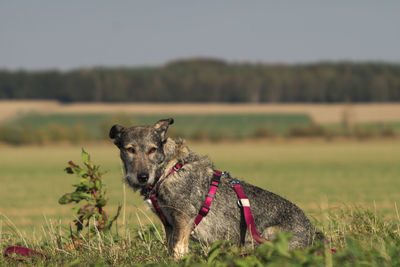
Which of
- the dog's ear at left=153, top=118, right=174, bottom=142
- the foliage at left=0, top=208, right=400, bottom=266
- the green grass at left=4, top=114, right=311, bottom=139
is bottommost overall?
the green grass at left=4, top=114, right=311, bottom=139

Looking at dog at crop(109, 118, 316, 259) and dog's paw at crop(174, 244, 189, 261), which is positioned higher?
dog at crop(109, 118, 316, 259)

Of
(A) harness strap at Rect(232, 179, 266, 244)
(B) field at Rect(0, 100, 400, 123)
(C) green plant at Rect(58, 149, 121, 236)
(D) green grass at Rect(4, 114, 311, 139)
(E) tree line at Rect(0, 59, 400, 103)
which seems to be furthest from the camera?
(E) tree line at Rect(0, 59, 400, 103)

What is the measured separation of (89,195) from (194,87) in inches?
5557

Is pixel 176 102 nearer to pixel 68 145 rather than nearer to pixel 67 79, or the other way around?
pixel 67 79

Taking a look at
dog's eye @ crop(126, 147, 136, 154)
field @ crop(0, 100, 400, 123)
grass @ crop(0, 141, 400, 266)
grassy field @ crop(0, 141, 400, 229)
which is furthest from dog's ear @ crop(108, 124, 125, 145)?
field @ crop(0, 100, 400, 123)

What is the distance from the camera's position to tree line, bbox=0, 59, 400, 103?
5699 inches

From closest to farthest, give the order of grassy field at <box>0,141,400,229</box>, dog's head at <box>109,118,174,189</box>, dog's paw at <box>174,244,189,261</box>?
dog's paw at <box>174,244,189,261</box>, dog's head at <box>109,118,174,189</box>, grassy field at <box>0,141,400,229</box>

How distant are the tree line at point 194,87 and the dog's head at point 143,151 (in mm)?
139026

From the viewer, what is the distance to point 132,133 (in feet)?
20.0

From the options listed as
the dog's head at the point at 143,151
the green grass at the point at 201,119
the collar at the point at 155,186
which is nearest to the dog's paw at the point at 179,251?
the collar at the point at 155,186

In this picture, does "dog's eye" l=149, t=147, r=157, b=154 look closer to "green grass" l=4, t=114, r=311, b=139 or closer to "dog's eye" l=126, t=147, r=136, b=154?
"dog's eye" l=126, t=147, r=136, b=154

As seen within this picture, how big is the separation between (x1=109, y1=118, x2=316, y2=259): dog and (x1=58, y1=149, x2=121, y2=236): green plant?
117cm

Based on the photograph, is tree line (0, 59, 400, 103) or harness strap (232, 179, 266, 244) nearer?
harness strap (232, 179, 266, 244)

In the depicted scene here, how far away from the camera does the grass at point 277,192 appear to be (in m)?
5.06
